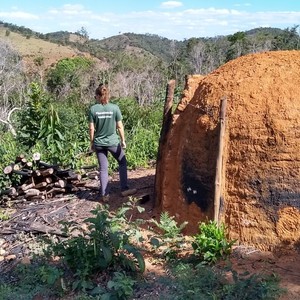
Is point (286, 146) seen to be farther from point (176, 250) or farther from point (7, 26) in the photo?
point (7, 26)

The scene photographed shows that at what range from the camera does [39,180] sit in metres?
7.55

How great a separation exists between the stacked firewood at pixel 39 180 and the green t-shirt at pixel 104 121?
47.9 inches

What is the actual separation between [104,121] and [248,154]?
2.24 m

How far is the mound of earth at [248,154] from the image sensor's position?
5039mm

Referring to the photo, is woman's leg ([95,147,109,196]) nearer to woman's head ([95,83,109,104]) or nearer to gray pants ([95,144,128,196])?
gray pants ([95,144,128,196])

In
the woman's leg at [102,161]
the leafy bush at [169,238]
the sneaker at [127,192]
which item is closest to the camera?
the leafy bush at [169,238]

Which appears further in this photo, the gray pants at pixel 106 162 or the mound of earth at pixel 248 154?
the gray pants at pixel 106 162

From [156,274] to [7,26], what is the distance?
72.8 meters

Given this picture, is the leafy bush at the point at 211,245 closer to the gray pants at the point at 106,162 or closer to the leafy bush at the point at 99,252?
the leafy bush at the point at 99,252

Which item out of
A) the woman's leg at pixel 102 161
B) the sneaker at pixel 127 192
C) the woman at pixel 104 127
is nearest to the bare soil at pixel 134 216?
the sneaker at pixel 127 192

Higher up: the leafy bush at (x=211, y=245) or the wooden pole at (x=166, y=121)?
the wooden pole at (x=166, y=121)

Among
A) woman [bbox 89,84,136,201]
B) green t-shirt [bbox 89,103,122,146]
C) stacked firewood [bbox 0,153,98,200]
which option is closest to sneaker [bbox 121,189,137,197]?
woman [bbox 89,84,136,201]

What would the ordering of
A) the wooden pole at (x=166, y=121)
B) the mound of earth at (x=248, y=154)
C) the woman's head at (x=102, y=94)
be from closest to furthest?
the mound of earth at (x=248, y=154) < the wooden pole at (x=166, y=121) < the woman's head at (x=102, y=94)

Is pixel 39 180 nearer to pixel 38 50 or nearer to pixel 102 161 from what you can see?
pixel 102 161
